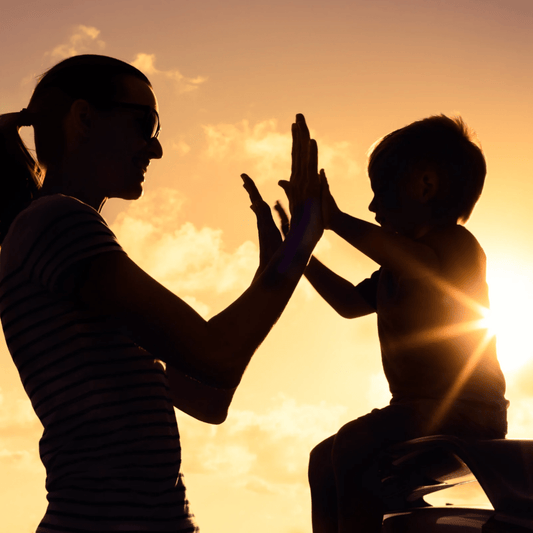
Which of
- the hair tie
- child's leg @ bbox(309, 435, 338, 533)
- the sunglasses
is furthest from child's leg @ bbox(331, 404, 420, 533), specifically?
the hair tie

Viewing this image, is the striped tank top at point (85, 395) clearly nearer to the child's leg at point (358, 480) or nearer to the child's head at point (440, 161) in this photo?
the child's leg at point (358, 480)

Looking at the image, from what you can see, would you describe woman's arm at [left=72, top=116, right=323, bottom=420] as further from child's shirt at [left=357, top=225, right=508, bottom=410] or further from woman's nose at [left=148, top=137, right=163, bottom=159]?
child's shirt at [left=357, top=225, right=508, bottom=410]

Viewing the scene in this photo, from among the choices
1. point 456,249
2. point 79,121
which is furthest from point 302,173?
point 456,249

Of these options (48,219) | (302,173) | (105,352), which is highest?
(302,173)

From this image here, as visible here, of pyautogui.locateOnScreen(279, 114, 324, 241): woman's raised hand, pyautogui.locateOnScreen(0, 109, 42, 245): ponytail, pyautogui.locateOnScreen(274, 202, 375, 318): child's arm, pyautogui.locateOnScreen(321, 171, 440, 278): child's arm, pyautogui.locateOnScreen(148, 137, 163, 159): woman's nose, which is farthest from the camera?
pyautogui.locateOnScreen(274, 202, 375, 318): child's arm

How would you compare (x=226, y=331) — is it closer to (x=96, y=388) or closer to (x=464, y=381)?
(x=96, y=388)

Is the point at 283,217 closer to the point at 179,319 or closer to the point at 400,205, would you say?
the point at 400,205

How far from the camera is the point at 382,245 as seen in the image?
3211mm

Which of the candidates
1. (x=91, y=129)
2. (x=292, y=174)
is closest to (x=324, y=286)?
(x=292, y=174)

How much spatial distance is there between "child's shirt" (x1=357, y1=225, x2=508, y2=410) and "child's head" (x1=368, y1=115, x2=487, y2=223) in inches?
14.5

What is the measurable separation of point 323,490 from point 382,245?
1379 mm

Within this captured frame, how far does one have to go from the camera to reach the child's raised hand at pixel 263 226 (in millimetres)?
2881

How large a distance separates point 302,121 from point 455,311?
137 centimetres

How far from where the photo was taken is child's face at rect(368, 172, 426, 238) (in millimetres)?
3652
